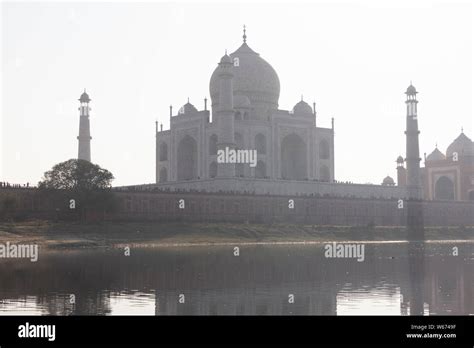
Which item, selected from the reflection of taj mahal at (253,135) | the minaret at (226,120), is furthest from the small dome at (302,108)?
the minaret at (226,120)

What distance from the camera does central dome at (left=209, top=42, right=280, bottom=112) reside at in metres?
78.8

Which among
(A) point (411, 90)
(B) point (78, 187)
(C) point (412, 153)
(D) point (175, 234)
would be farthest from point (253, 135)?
(B) point (78, 187)

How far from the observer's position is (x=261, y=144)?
78.1 metres

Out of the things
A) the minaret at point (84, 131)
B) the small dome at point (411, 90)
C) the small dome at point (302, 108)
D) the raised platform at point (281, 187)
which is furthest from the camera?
the small dome at point (302, 108)

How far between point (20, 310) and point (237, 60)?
61.7 m

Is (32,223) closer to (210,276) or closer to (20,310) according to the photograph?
(210,276)

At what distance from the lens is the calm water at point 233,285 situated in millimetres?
19266

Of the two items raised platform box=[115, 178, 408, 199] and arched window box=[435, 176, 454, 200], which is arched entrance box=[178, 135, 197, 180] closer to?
raised platform box=[115, 178, 408, 199]

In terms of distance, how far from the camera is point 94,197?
175 ft

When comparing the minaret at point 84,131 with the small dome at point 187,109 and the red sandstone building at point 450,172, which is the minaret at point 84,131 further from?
the red sandstone building at point 450,172

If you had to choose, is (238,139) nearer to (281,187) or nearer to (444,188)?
(281,187)

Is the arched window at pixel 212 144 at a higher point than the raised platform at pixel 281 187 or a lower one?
higher

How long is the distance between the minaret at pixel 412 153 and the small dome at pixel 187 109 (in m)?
21.4

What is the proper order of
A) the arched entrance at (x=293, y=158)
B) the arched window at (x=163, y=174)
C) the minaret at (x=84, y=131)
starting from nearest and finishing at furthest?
1. the minaret at (x=84, y=131)
2. the arched entrance at (x=293, y=158)
3. the arched window at (x=163, y=174)
